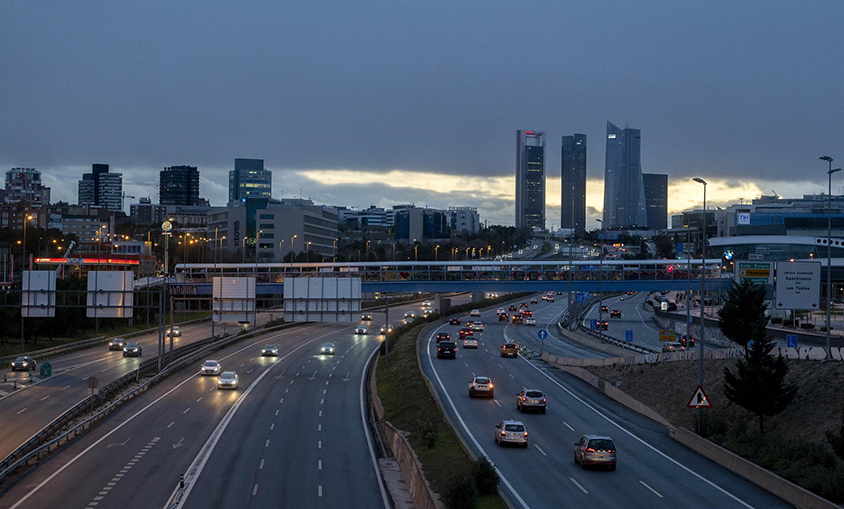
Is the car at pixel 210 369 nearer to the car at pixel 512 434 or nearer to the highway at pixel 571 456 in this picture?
the highway at pixel 571 456

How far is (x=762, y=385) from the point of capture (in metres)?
34.9

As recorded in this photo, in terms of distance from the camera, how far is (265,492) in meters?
31.5

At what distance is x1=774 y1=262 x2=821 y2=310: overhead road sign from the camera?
49.8 metres

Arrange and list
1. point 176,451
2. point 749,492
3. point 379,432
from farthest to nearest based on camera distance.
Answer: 1. point 379,432
2. point 176,451
3. point 749,492

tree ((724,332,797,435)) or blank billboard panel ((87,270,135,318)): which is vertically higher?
blank billboard panel ((87,270,135,318))

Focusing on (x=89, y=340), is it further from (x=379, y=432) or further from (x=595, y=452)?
(x=595, y=452)

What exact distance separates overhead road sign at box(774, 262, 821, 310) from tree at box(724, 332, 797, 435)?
50.3 feet

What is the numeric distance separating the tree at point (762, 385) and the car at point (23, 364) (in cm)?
5378

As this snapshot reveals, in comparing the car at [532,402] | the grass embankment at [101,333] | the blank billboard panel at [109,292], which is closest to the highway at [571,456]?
the car at [532,402]

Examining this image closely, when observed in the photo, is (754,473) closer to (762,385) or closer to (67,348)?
(762,385)

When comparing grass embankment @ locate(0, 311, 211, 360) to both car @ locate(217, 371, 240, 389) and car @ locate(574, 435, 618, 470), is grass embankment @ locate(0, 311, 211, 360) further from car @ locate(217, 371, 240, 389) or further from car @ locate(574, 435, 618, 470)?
car @ locate(574, 435, 618, 470)

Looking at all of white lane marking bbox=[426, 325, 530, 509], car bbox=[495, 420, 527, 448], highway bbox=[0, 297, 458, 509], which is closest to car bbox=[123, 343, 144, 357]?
highway bbox=[0, 297, 458, 509]

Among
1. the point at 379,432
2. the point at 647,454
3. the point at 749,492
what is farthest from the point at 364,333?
the point at 749,492

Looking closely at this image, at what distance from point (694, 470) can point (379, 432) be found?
58.9 feet
